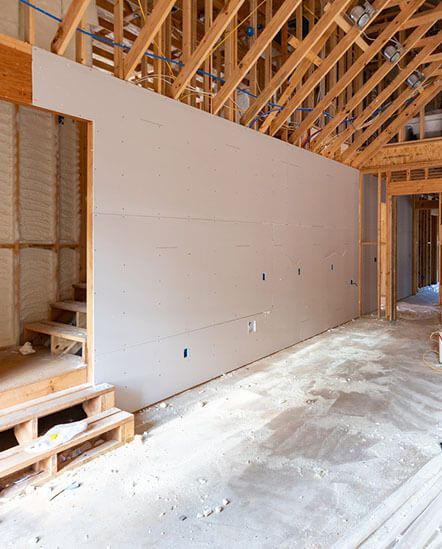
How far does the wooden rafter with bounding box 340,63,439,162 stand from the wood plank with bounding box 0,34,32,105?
5.73m

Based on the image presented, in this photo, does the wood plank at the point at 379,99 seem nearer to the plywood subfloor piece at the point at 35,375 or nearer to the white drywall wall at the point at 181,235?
the white drywall wall at the point at 181,235

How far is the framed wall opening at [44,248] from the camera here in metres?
3.44

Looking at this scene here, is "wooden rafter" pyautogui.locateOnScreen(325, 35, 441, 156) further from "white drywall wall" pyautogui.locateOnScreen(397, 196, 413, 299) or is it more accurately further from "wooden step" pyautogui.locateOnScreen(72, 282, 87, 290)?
"wooden step" pyautogui.locateOnScreen(72, 282, 87, 290)

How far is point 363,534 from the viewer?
2.13 metres

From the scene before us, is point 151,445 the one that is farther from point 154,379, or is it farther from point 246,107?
point 246,107

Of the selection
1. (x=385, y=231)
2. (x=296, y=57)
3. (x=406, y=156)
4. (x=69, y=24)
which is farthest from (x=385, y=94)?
(x=69, y=24)

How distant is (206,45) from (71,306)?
265 cm

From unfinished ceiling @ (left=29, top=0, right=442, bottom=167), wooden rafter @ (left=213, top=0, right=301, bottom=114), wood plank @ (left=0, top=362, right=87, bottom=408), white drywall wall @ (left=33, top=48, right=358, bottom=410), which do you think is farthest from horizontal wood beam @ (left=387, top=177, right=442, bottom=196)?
wood plank @ (left=0, top=362, right=87, bottom=408)

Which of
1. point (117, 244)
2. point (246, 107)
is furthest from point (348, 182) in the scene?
point (117, 244)

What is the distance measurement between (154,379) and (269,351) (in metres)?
2.12

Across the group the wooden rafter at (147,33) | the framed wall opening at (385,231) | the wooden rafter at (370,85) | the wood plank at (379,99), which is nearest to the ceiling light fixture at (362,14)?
the wooden rafter at (370,85)

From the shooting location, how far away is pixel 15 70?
2764 millimetres

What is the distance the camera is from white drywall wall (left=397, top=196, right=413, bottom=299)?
10273mm

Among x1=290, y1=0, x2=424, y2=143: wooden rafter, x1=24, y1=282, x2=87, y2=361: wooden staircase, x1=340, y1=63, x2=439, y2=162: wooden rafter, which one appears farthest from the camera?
x1=340, y1=63, x2=439, y2=162: wooden rafter
